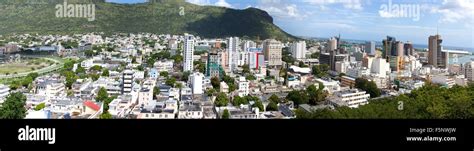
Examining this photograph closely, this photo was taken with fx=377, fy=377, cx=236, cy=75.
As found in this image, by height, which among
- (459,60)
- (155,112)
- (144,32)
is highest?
(144,32)

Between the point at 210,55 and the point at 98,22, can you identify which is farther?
the point at 98,22

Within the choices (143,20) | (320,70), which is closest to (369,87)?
(320,70)

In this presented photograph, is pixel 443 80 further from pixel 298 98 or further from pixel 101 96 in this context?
pixel 101 96

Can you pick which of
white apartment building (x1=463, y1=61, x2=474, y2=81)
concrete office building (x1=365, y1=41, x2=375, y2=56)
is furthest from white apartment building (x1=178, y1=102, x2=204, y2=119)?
concrete office building (x1=365, y1=41, x2=375, y2=56)

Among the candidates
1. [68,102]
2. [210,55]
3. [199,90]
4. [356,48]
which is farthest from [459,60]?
[68,102]

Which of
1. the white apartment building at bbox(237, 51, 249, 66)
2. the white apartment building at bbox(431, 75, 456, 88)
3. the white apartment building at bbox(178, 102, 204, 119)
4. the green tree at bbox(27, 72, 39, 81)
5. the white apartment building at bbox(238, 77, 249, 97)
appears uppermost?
the white apartment building at bbox(237, 51, 249, 66)

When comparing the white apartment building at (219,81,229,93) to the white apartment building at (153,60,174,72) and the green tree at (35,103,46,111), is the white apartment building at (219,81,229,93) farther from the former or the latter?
the green tree at (35,103,46,111)

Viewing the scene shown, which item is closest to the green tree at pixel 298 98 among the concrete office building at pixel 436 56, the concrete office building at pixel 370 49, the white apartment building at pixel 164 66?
the white apartment building at pixel 164 66
